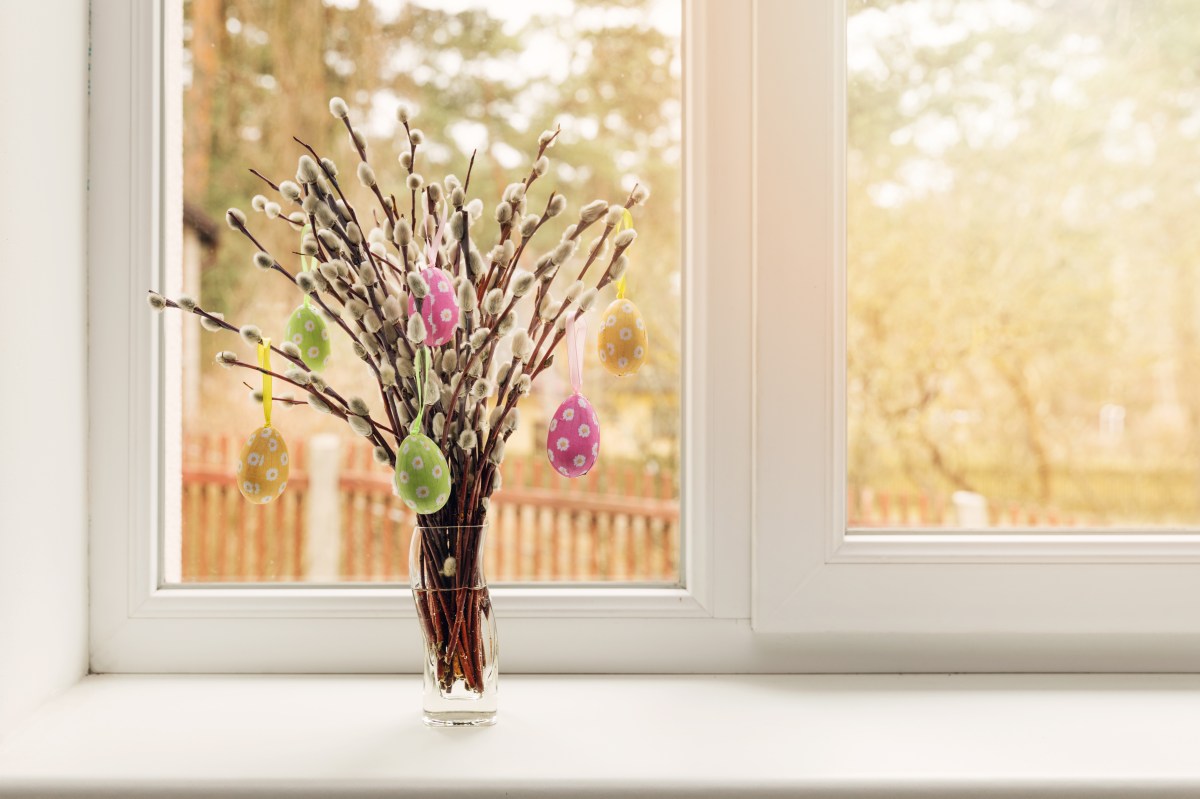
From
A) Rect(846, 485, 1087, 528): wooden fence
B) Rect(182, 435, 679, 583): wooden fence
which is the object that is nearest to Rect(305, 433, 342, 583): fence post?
Rect(182, 435, 679, 583): wooden fence

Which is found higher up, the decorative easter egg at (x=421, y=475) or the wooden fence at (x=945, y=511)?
the decorative easter egg at (x=421, y=475)

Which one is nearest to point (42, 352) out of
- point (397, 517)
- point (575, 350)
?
point (575, 350)

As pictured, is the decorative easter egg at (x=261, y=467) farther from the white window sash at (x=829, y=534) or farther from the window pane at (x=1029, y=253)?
the window pane at (x=1029, y=253)

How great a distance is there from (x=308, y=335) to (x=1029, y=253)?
31.7 inches

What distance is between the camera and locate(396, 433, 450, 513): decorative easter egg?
646 millimetres

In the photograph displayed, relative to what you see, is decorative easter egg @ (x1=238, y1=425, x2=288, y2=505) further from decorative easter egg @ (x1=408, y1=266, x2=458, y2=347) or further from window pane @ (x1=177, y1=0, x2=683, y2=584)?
window pane @ (x1=177, y1=0, x2=683, y2=584)

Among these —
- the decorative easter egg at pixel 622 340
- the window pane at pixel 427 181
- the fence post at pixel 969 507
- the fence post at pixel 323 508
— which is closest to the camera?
the decorative easter egg at pixel 622 340

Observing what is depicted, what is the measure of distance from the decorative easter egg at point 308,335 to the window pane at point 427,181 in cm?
28

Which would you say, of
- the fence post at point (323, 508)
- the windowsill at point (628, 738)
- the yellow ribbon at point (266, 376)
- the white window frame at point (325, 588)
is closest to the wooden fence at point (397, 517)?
the fence post at point (323, 508)

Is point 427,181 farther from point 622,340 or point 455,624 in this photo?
point 455,624

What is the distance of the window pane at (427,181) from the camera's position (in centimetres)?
128

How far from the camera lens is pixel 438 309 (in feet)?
2.20

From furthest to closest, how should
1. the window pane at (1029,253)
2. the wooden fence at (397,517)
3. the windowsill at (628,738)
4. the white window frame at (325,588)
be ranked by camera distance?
the wooden fence at (397,517)
the window pane at (1029,253)
the white window frame at (325,588)
the windowsill at (628,738)

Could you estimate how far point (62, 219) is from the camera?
2.72ft
